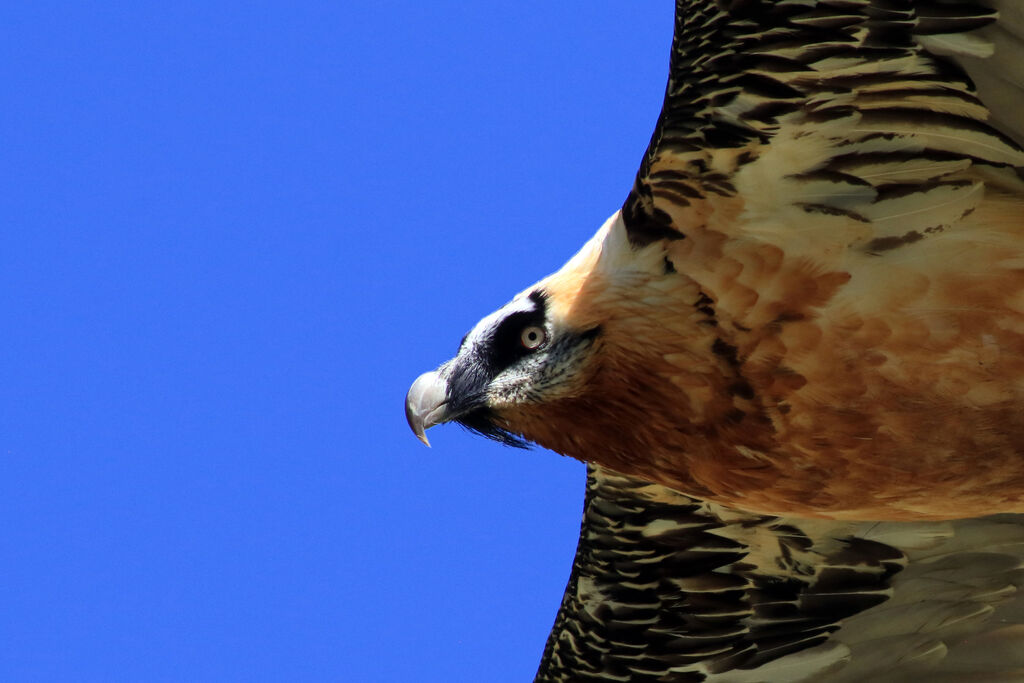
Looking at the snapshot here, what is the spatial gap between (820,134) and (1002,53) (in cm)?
74

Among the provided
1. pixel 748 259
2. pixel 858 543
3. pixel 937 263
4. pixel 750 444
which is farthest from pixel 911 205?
pixel 858 543

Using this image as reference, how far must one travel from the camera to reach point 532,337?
255 inches

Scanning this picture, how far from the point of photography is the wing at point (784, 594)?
7898mm

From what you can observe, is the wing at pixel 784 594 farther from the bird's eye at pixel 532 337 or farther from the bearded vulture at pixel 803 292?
the bird's eye at pixel 532 337

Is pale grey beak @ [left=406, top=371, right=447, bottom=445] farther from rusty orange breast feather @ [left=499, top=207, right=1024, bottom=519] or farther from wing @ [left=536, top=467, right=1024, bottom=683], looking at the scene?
wing @ [left=536, top=467, right=1024, bottom=683]

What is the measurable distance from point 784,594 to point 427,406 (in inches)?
103

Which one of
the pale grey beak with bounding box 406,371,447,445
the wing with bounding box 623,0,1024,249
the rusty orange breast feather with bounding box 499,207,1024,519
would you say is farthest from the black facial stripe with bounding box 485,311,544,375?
the wing with bounding box 623,0,1024,249

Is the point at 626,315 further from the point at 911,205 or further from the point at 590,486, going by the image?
the point at 590,486

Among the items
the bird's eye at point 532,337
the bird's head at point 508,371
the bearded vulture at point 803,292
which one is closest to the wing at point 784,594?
the bearded vulture at point 803,292

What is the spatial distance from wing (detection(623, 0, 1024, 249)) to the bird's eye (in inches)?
25.1

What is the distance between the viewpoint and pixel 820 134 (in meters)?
5.74

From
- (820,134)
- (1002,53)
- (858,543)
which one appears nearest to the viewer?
(1002,53)

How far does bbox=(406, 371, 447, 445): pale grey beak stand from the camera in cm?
664

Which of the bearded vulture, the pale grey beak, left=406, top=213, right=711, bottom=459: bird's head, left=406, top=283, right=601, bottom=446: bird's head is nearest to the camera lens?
the bearded vulture
